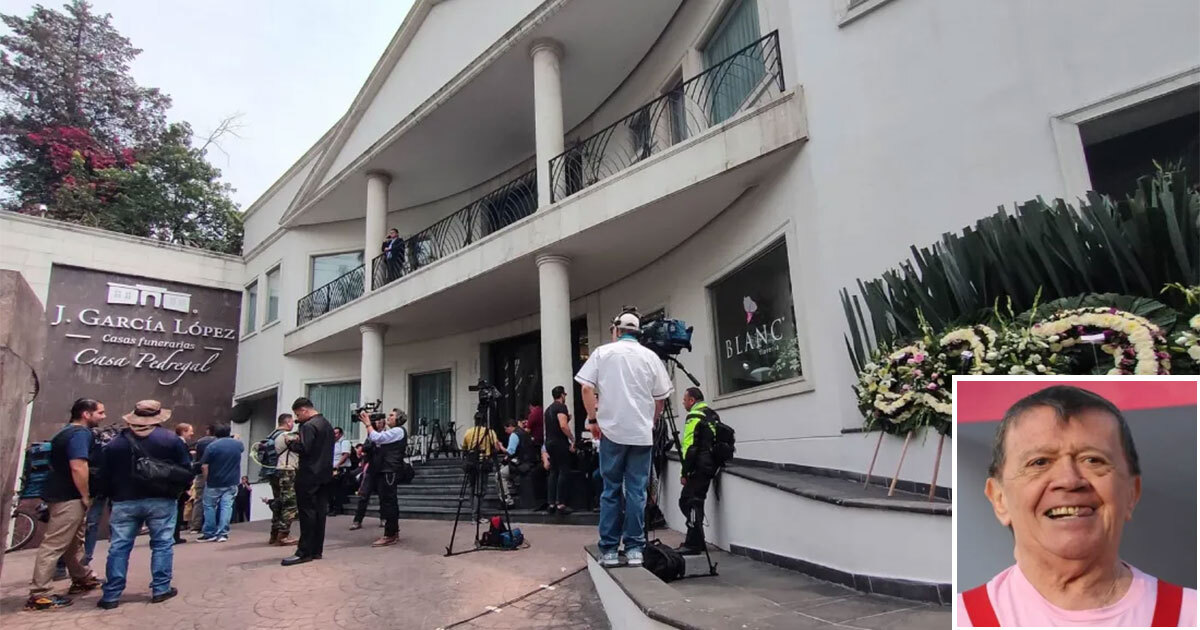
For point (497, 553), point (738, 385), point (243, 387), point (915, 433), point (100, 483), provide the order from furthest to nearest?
point (243, 387) → point (738, 385) → point (497, 553) → point (100, 483) → point (915, 433)

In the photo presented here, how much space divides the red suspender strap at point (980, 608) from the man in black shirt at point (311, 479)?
19.6 ft

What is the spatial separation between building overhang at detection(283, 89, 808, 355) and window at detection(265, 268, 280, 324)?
13.5ft

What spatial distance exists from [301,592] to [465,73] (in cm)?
851

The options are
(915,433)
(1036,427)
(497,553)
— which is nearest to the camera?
(1036,427)

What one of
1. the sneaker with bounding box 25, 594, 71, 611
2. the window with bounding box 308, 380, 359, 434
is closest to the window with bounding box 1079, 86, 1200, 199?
the sneaker with bounding box 25, 594, 71, 611

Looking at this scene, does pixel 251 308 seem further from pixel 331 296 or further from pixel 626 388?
pixel 626 388

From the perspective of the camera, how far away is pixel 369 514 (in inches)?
430

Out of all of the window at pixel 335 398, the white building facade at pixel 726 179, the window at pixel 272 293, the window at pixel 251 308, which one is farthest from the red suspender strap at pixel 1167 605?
the window at pixel 251 308

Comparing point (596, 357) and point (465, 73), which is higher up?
point (465, 73)

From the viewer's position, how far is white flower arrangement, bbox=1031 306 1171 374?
10.2 feet

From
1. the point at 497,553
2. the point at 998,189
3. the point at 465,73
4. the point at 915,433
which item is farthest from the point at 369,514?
the point at 998,189

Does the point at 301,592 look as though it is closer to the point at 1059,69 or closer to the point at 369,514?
the point at 369,514

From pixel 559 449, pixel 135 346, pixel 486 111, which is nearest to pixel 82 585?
pixel 559 449

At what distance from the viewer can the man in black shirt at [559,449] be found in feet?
26.2
